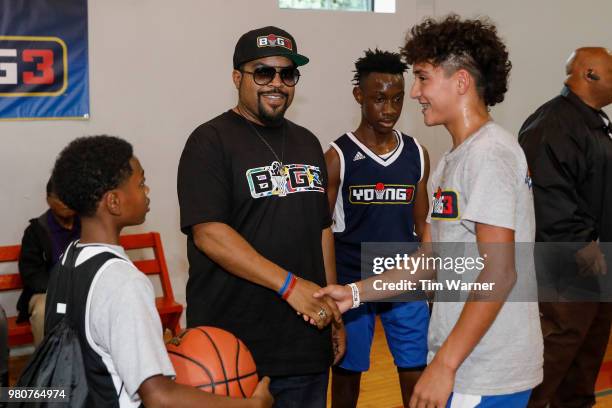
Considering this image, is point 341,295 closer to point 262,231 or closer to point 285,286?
point 285,286

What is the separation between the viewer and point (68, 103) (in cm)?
571

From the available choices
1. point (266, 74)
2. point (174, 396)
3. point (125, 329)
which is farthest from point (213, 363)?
point (266, 74)

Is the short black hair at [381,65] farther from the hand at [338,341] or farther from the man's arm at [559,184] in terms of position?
the hand at [338,341]

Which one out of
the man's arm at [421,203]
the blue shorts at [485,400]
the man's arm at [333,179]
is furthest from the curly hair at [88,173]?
the man's arm at [421,203]

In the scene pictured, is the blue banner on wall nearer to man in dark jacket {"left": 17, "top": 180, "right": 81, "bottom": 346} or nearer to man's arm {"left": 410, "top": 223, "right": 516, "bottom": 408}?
man in dark jacket {"left": 17, "top": 180, "right": 81, "bottom": 346}

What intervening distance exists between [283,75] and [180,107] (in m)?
3.49

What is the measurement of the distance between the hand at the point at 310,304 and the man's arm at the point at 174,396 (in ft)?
1.98

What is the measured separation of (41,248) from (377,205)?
2.65m

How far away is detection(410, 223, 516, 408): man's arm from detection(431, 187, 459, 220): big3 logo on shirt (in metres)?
0.14

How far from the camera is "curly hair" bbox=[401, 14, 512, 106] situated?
2221 millimetres

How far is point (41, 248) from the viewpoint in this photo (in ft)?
16.7

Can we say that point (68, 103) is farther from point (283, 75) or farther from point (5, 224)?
→ point (283, 75)

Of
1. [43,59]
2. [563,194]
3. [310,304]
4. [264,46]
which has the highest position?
[43,59]

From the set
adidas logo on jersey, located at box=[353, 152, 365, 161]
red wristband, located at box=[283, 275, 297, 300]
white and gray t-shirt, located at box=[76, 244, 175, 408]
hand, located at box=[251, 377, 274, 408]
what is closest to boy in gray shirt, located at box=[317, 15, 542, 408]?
hand, located at box=[251, 377, 274, 408]
